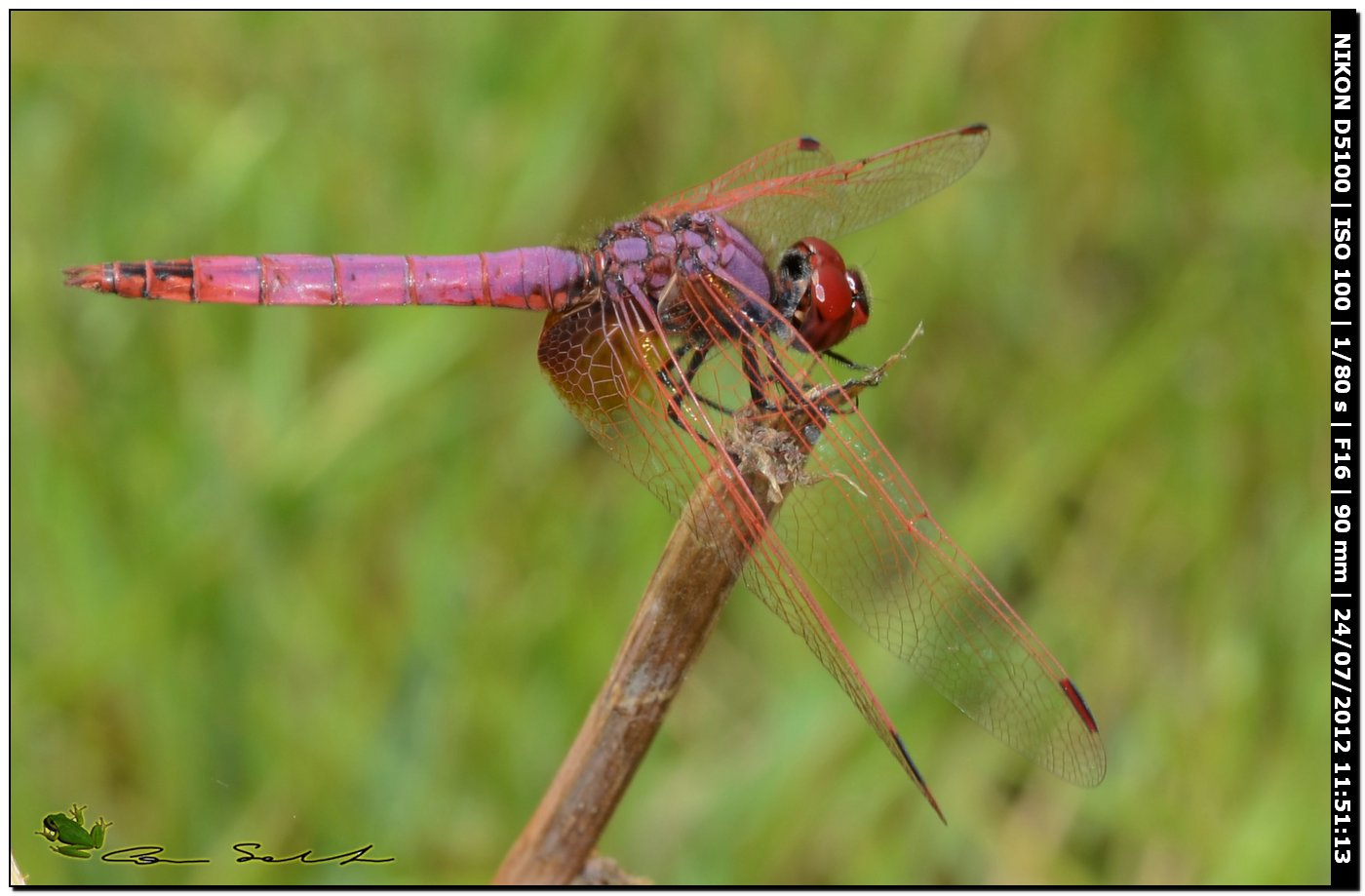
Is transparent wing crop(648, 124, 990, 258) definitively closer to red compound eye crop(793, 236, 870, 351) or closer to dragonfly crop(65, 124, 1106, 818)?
dragonfly crop(65, 124, 1106, 818)

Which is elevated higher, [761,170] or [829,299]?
[761,170]

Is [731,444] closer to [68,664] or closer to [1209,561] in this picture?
[68,664]

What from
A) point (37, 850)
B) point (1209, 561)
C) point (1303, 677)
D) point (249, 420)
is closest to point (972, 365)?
point (1209, 561)

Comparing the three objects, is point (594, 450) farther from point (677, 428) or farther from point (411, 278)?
point (677, 428)

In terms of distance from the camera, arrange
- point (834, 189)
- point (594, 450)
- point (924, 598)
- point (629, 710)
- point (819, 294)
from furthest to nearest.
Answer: point (594, 450) < point (834, 189) < point (819, 294) < point (924, 598) < point (629, 710)
